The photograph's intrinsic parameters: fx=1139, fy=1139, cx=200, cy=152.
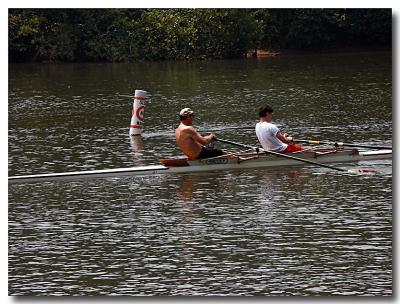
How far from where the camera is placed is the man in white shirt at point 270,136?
2512cm

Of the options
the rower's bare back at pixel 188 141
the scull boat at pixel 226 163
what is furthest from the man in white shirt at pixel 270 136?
the rower's bare back at pixel 188 141

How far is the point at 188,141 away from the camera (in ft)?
81.1

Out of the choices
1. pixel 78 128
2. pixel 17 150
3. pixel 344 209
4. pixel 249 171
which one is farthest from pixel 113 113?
→ pixel 344 209

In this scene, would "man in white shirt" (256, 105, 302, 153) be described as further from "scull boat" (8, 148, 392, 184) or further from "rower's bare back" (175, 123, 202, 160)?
"rower's bare back" (175, 123, 202, 160)

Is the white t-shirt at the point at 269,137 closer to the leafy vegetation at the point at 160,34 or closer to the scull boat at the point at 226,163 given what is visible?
the scull boat at the point at 226,163

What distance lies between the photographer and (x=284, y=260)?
1784cm

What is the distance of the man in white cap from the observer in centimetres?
2466

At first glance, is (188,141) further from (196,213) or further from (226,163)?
(196,213)

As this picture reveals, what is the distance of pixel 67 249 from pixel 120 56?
4915 centimetres

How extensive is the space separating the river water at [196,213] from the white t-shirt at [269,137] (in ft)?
1.73

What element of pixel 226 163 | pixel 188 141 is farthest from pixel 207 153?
pixel 188 141

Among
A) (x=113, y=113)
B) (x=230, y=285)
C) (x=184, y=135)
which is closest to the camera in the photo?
(x=230, y=285)

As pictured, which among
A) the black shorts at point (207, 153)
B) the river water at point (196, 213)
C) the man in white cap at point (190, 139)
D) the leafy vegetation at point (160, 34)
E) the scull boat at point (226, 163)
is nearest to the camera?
the river water at point (196, 213)

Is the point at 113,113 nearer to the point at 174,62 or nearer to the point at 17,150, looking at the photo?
the point at 17,150
